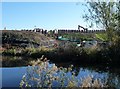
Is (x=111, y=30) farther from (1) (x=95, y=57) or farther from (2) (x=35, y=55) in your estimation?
(2) (x=35, y=55)

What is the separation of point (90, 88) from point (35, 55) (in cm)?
1579

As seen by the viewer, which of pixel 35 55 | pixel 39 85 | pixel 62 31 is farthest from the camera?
pixel 62 31

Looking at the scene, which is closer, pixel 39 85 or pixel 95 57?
pixel 39 85

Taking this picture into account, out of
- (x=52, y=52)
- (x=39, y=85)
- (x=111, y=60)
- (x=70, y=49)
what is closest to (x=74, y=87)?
(x=39, y=85)

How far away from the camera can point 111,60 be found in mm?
17031

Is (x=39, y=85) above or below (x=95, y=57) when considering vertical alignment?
above

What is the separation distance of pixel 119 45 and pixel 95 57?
1.57 meters

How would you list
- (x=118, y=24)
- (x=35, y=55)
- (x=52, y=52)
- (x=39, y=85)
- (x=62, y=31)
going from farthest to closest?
(x=62, y=31)
(x=35, y=55)
(x=52, y=52)
(x=118, y=24)
(x=39, y=85)

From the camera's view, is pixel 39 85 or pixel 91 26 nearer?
pixel 39 85

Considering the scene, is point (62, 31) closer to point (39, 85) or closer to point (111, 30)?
point (111, 30)

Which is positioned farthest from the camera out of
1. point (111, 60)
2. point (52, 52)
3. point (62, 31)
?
point (62, 31)

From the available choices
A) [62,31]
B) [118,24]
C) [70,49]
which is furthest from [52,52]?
[62,31]

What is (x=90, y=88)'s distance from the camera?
696 cm

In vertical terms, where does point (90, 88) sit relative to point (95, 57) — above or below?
above
